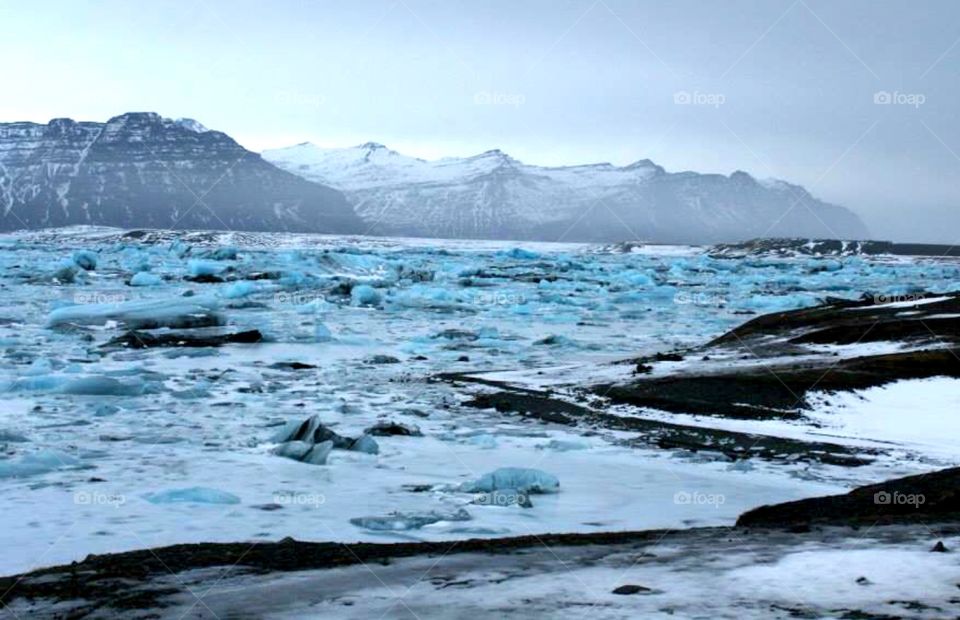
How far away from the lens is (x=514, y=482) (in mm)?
5512

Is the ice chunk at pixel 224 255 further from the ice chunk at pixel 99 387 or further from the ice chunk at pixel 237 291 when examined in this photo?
the ice chunk at pixel 99 387

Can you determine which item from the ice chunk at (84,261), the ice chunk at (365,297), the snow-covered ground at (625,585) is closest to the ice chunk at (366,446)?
the snow-covered ground at (625,585)

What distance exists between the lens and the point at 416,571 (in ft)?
12.2

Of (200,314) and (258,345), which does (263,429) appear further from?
(200,314)

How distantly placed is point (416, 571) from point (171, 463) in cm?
283

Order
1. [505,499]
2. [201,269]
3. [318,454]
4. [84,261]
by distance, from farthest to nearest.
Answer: [84,261], [201,269], [318,454], [505,499]

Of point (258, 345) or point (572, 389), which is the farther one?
point (258, 345)

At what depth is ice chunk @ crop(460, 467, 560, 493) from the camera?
18.0ft

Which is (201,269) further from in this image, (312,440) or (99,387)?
(312,440)

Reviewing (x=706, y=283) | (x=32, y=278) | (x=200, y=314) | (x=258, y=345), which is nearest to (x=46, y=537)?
(x=258, y=345)

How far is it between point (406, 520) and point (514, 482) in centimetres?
92

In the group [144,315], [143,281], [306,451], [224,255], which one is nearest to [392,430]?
[306,451]

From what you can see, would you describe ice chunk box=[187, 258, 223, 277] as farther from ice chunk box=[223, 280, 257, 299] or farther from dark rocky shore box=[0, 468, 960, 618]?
dark rocky shore box=[0, 468, 960, 618]

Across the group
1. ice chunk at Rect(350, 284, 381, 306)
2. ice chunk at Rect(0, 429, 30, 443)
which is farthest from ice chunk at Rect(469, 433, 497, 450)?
ice chunk at Rect(350, 284, 381, 306)
